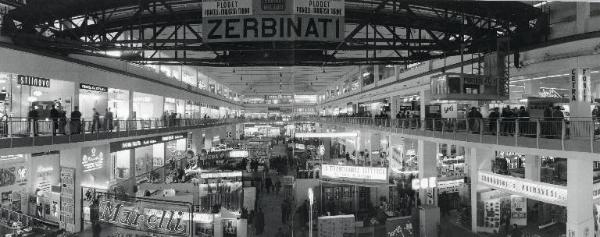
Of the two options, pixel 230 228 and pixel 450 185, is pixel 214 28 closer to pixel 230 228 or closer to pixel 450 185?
pixel 230 228

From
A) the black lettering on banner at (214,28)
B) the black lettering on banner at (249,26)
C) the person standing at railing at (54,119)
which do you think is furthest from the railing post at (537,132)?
the person standing at railing at (54,119)

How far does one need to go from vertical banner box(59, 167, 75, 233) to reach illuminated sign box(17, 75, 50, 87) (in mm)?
3332

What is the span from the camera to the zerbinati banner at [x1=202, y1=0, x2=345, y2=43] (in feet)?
28.8

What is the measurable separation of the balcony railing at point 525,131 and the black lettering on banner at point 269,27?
7072 mm

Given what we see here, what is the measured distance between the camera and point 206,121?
3644cm

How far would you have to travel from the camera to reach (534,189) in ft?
37.2

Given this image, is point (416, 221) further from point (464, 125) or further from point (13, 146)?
point (13, 146)

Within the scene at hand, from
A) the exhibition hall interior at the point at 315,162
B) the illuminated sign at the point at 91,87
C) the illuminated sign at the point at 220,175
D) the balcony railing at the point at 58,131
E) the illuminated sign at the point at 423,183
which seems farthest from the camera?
the illuminated sign at the point at 220,175

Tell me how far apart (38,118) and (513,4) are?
1548cm

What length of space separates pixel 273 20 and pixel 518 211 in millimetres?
13482

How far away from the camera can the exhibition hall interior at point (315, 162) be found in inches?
380

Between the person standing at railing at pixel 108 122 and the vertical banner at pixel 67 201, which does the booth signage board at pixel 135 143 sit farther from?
the vertical banner at pixel 67 201

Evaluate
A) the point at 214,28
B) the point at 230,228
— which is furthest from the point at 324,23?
the point at 230,228

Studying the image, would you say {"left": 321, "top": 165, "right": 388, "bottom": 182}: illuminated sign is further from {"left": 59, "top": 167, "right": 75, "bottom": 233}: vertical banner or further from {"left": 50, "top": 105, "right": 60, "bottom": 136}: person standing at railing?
{"left": 50, "top": 105, "right": 60, "bottom": 136}: person standing at railing
